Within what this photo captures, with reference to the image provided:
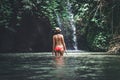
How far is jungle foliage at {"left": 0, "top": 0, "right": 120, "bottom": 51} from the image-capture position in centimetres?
2570

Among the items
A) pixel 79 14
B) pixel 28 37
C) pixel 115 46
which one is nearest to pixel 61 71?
pixel 115 46

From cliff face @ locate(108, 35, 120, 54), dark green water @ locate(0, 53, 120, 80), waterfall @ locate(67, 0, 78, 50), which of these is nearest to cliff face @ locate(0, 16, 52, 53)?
waterfall @ locate(67, 0, 78, 50)

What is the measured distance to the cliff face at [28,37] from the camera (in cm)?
2998

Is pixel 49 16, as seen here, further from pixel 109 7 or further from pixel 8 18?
pixel 109 7

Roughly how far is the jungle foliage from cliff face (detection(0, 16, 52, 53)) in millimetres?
419

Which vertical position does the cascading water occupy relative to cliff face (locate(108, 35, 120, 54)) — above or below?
below

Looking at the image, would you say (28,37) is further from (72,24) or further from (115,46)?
(115,46)

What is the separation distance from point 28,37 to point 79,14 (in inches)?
157

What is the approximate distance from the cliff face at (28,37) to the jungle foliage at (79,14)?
419 millimetres

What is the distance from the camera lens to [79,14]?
30.0 m

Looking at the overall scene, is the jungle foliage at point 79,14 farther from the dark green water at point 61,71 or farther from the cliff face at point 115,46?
the dark green water at point 61,71

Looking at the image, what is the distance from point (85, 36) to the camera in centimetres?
2955

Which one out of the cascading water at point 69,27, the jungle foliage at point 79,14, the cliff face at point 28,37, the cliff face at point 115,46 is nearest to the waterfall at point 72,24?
the cascading water at point 69,27

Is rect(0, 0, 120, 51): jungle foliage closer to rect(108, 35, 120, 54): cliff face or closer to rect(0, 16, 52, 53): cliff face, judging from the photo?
rect(0, 16, 52, 53): cliff face
